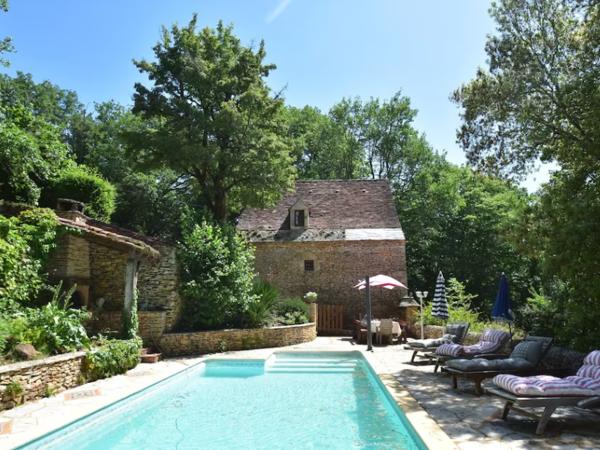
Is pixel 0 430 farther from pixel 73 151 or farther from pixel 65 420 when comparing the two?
pixel 73 151

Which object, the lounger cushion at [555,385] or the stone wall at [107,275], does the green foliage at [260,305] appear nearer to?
the stone wall at [107,275]

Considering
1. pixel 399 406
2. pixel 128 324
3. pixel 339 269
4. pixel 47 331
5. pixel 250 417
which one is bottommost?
pixel 250 417

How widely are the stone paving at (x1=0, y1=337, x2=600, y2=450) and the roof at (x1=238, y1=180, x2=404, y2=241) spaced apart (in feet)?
38.5

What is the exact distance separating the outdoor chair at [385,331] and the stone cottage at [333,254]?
3.70m

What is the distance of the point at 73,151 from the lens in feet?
101

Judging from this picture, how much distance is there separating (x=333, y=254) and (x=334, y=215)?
103 inches

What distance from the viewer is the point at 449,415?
618 cm

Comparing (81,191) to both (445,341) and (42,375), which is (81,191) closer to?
(42,375)

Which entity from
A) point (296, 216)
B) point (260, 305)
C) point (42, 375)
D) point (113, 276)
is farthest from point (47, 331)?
point (296, 216)

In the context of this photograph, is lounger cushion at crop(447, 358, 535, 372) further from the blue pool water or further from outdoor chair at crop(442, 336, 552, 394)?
the blue pool water

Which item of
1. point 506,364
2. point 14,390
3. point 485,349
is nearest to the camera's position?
point 14,390

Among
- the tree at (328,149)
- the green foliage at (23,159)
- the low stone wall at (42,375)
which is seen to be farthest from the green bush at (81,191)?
the tree at (328,149)

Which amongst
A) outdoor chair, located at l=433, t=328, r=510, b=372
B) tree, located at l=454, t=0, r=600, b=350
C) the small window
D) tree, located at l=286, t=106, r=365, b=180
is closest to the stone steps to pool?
outdoor chair, located at l=433, t=328, r=510, b=372

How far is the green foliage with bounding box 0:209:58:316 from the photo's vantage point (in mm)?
9492
